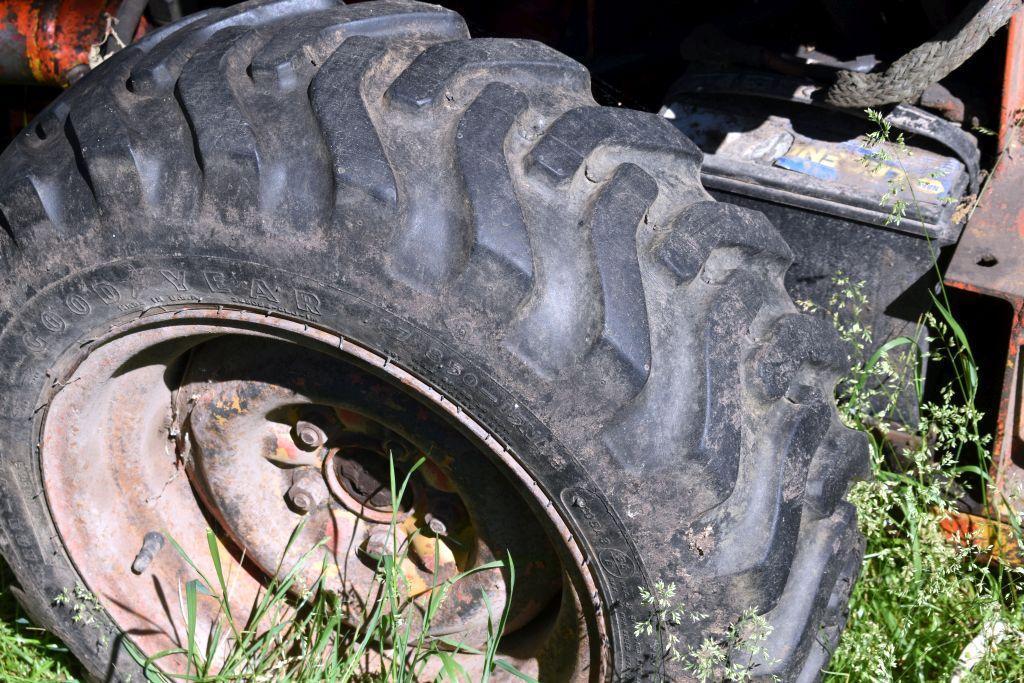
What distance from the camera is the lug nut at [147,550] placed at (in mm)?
1598

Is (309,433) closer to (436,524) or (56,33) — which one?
(436,524)

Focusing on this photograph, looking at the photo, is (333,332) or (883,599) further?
(883,599)

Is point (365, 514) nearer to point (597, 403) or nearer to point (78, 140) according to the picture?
point (597, 403)

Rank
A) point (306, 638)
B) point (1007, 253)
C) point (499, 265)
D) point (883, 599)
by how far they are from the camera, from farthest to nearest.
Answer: point (883, 599) < point (306, 638) < point (1007, 253) < point (499, 265)

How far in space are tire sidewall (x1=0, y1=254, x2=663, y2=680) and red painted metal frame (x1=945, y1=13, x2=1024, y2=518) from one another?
0.68m

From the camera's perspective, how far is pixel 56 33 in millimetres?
1839

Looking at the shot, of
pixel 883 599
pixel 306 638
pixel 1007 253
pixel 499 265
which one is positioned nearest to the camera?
pixel 499 265

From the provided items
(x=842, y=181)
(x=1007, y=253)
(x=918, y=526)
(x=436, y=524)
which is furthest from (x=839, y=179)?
(x=436, y=524)

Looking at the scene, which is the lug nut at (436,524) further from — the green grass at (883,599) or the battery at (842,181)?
the battery at (842,181)

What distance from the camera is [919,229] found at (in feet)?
5.07

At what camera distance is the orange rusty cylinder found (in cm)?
183

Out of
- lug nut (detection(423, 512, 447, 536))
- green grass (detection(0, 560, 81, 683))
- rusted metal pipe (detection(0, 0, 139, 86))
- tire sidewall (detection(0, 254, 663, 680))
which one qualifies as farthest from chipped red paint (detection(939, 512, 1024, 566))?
rusted metal pipe (detection(0, 0, 139, 86))

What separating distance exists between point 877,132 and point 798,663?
0.81m

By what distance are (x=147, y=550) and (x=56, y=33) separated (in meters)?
0.95
